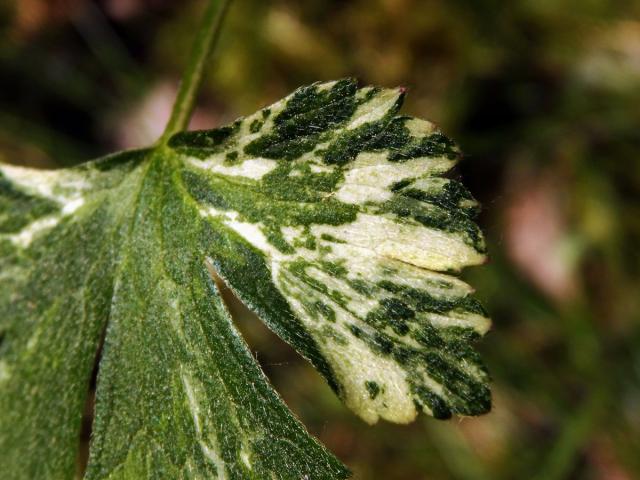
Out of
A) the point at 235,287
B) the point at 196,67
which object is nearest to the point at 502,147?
the point at 196,67

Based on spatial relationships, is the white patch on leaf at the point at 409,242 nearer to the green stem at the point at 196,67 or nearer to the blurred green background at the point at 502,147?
the green stem at the point at 196,67

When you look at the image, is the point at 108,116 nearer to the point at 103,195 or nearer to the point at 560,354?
the point at 103,195

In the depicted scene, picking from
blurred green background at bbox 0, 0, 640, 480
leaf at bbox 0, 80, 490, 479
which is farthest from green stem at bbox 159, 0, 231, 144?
blurred green background at bbox 0, 0, 640, 480

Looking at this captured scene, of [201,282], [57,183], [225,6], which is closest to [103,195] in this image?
[57,183]

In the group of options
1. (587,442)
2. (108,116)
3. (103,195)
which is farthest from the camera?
(108,116)

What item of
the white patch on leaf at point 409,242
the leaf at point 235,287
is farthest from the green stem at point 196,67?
the white patch on leaf at point 409,242
